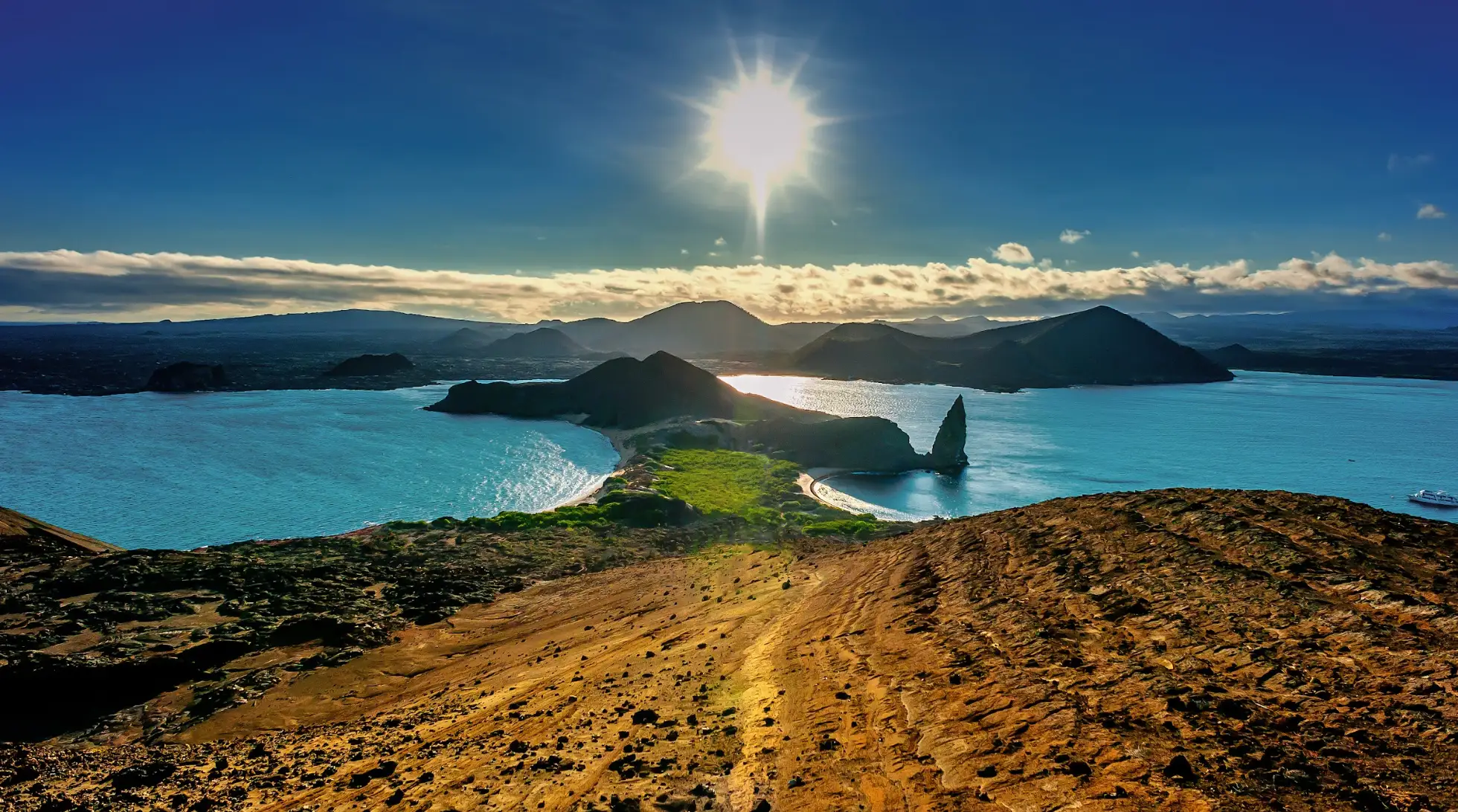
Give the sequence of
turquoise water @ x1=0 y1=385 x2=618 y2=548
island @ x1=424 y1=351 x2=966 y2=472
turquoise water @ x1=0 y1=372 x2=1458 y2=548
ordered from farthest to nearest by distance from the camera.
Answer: island @ x1=424 y1=351 x2=966 y2=472, turquoise water @ x1=0 y1=372 x2=1458 y2=548, turquoise water @ x1=0 y1=385 x2=618 y2=548

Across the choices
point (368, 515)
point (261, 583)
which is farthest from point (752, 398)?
point (261, 583)

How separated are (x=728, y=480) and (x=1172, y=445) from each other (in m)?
81.5

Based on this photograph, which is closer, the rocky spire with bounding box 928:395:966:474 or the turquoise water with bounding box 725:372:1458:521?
the turquoise water with bounding box 725:372:1458:521

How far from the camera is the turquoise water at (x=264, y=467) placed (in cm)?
5369

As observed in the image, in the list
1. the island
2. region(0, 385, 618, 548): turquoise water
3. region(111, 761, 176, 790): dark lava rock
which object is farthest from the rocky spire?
region(111, 761, 176, 790): dark lava rock

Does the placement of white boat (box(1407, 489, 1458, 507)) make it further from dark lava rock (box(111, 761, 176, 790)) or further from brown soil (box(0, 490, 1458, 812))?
dark lava rock (box(111, 761, 176, 790))

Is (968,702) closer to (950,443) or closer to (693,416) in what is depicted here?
(950,443)

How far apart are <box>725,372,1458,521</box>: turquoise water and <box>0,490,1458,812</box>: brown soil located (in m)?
45.7

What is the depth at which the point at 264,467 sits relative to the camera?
74.1 metres

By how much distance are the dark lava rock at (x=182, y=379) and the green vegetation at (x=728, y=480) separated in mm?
147516

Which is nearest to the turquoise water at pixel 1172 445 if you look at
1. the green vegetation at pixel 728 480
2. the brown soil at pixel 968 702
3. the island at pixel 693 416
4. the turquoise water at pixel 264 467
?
the island at pixel 693 416

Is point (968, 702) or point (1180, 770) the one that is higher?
point (1180, 770)

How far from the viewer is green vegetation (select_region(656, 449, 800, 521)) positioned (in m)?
54.5

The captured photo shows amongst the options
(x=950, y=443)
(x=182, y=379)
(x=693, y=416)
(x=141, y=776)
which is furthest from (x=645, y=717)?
(x=182, y=379)
